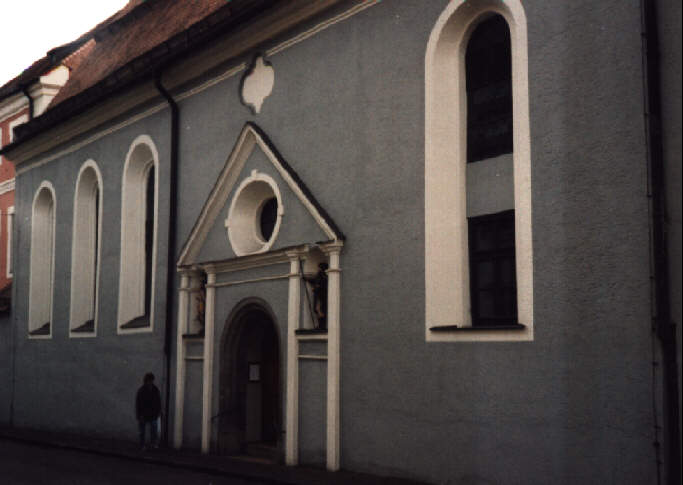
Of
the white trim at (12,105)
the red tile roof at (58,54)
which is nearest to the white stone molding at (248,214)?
the red tile roof at (58,54)

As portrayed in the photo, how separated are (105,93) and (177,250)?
475cm

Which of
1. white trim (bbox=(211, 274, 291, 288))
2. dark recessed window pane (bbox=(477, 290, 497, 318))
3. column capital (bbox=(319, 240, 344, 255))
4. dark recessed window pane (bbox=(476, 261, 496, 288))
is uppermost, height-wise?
column capital (bbox=(319, 240, 344, 255))

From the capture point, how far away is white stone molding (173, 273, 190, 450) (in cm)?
1805

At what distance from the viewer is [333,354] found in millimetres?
14367

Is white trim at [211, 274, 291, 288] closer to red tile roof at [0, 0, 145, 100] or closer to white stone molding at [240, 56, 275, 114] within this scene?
white stone molding at [240, 56, 275, 114]

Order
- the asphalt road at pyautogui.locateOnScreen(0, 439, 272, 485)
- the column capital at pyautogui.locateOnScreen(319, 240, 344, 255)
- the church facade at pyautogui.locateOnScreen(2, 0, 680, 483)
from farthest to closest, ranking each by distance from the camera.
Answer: the column capital at pyautogui.locateOnScreen(319, 240, 344, 255), the asphalt road at pyautogui.locateOnScreen(0, 439, 272, 485), the church facade at pyautogui.locateOnScreen(2, 0, 680, 483)

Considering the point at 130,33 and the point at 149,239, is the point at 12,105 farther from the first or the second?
the point at 149,239

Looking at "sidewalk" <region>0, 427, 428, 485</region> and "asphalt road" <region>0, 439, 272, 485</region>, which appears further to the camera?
"asphalt road" <region>0, 439, 272, 485</region>

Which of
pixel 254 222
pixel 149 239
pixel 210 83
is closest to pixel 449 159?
pixel 254 222

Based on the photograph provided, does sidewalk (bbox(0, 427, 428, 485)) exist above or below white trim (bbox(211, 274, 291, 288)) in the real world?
below

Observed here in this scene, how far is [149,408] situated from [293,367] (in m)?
4.39

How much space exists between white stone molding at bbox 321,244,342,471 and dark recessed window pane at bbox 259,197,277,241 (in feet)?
7.68

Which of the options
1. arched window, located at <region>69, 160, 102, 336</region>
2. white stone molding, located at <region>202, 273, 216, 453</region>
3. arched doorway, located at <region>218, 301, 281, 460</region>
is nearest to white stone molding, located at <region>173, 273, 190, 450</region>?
white stone molding, located at <region>202, 273, 216, 453</region>

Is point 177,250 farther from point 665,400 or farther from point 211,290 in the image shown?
point 665,400
